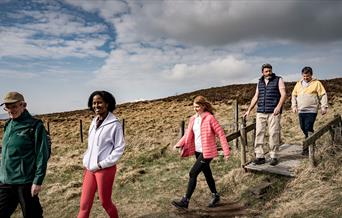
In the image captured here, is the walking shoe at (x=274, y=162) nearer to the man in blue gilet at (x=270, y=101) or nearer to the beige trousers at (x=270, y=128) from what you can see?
the beige trousers at (x=270, y=128)

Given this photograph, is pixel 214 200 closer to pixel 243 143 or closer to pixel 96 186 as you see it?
pixel 243 143

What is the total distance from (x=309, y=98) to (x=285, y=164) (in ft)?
5.34

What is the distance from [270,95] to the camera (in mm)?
7324

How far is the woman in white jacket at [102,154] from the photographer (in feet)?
15.0

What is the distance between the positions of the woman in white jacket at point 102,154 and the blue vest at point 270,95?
3.80 metres

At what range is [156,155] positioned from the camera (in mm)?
12383

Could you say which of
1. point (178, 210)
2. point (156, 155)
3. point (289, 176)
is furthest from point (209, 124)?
point (156, 155)

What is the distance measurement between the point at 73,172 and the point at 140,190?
14.1 feet

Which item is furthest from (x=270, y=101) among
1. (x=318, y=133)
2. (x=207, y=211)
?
(x=207, y=211)

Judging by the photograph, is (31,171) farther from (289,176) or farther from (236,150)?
(236,150)

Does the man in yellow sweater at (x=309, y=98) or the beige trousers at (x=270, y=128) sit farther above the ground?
the man in yellow sweater at (x=309, y=98)

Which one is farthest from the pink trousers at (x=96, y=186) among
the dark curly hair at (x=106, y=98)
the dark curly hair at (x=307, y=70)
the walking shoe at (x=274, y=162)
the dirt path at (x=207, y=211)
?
the dark curly hair at (x=307, y=70)

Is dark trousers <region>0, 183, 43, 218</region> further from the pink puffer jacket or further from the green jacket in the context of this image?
the pink puffer jacket

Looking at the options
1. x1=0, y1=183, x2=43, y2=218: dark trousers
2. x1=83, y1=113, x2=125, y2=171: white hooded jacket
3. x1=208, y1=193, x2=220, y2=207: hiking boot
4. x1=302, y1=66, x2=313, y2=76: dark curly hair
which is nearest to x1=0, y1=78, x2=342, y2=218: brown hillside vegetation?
x1=208, y1=193, x2=220, y2=207: hiking boot
